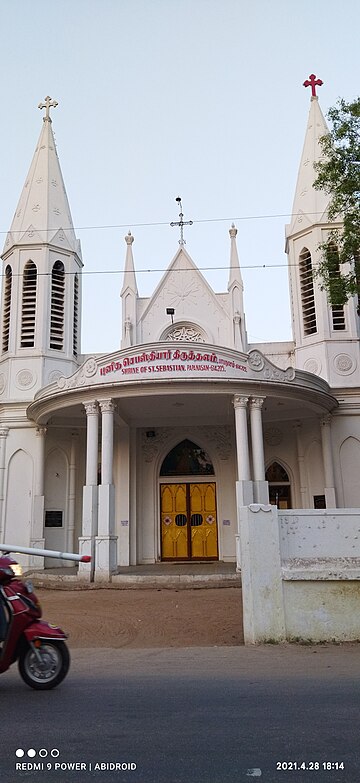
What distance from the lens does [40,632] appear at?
527cm

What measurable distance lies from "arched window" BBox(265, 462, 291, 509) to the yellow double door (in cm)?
175

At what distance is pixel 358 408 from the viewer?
59.1ft

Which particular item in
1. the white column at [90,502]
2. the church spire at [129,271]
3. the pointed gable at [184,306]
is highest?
the church spire at [129,271]

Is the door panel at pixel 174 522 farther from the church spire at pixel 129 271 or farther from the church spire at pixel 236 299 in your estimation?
the church spire at pixel 129 271

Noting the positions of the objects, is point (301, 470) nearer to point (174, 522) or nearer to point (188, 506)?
point (188, 506)

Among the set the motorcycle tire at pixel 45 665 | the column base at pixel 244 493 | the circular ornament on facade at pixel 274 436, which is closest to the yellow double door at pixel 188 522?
the circular ornament on facade at pixel 274 436

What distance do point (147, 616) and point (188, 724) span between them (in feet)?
21.6

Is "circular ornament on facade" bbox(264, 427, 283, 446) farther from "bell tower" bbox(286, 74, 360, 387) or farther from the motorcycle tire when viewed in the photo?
the motorcycle tire

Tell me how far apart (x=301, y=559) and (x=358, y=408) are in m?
10.5

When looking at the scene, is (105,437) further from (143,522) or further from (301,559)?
(301,559)

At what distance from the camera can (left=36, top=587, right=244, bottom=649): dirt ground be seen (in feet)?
29.3

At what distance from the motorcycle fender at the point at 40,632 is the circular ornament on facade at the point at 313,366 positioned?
14.7 meters

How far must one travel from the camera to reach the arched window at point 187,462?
19078 millimetres

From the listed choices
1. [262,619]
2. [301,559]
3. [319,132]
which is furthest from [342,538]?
[319,132]
